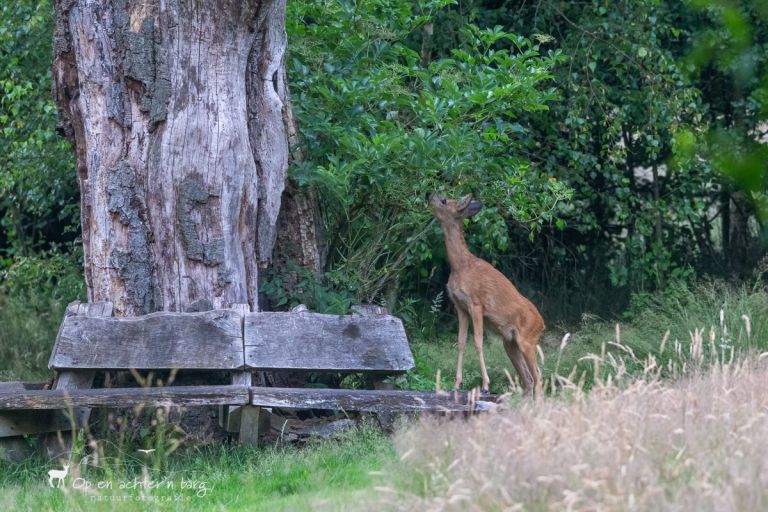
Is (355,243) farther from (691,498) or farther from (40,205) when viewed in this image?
(691,498)

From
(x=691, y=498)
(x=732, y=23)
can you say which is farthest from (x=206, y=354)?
(x=732, y=23)

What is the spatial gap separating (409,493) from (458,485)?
1.00ft

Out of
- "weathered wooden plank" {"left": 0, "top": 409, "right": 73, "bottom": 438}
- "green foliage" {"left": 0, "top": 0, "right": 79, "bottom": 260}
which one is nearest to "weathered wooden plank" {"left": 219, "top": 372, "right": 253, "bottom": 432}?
"weathered wooden plank" {"left": 0, "top": 409, "right": 73, "bottom": 438}

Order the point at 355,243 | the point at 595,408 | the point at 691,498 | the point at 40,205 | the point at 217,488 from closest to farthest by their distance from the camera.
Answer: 1. the point at 691,498
2. the point at 595,408
3. the point at 217,488
4. the point at 355,243
5. the point at 40,205

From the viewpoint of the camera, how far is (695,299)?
37.7 feet

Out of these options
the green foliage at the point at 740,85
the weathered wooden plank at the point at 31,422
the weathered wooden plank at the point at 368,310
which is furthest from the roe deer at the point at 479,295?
the green foliage at the point at 740,85

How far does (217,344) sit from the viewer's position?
25.2ft

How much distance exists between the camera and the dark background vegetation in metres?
9.27

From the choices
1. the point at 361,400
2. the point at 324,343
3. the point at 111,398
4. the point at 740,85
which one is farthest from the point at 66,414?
the point at 740,85

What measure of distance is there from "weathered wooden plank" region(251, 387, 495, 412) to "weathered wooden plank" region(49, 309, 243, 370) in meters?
0.52

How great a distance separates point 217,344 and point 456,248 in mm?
2276

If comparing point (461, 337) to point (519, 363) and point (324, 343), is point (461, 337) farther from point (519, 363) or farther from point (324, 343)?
point (324, 343)

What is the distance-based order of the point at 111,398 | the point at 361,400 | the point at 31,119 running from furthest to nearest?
the point at 31,119 → the point at 361,400 → the point at 111,398

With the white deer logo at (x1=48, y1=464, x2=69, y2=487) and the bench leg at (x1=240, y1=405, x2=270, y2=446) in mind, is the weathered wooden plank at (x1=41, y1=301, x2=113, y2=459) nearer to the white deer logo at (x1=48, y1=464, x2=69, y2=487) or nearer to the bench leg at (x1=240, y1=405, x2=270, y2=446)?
the white deer logo at (x1=48, y1=464, x2=69, y2=487)
